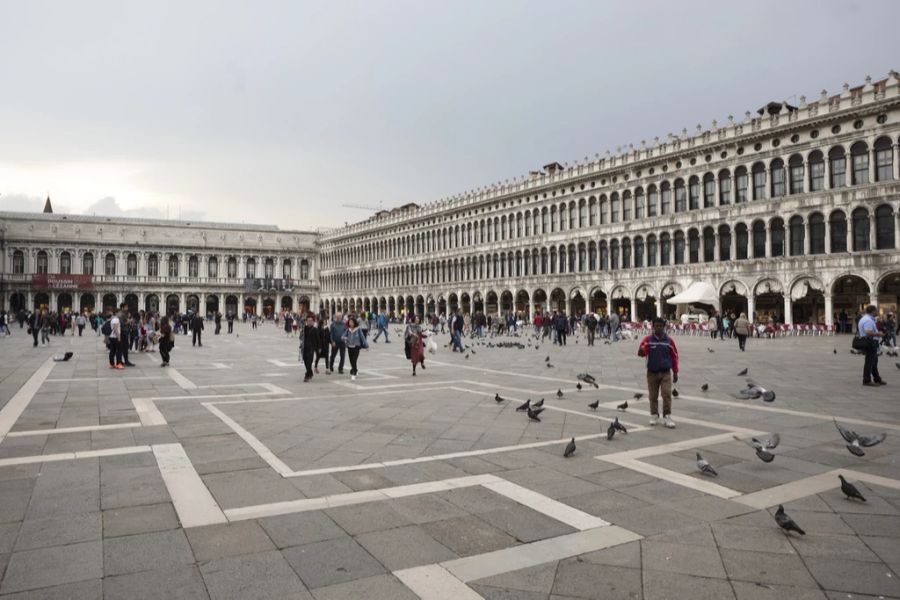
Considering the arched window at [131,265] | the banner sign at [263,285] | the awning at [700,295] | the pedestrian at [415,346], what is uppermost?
the arched window at [131,265]

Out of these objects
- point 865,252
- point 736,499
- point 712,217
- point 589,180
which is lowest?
point 736,499

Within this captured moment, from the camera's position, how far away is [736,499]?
512 cm

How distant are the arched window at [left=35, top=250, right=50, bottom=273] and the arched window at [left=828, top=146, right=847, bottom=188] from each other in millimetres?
92053

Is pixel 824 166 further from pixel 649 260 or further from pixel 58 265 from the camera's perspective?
pixel 58 265

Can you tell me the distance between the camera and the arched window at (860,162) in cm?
3669

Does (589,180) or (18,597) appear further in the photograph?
(589,180)

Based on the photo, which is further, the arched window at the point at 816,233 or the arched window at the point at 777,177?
the arched window at the point at 777,177

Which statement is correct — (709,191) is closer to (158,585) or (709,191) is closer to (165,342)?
(165,342)

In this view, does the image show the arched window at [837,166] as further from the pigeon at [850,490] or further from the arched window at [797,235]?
the pigeon at [850,490]

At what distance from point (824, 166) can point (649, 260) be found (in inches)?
541

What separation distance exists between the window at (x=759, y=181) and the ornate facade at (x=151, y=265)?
70.2 m

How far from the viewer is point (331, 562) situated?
3.80 m

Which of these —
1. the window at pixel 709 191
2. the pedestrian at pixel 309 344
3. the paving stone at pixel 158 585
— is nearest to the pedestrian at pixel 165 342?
the pedestrian at pixel 309 344

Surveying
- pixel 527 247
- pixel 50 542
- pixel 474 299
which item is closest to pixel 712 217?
pixel 527 247
